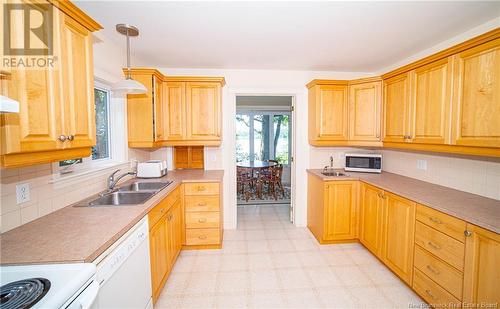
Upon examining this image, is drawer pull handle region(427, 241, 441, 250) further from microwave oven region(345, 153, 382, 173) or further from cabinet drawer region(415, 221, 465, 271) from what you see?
microwave oven region(345, 153, 382, 173)

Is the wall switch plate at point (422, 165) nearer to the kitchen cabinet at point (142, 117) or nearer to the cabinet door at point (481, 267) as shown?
the cabinet door at point (481, 267)

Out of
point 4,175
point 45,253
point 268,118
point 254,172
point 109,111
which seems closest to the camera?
point 45,253

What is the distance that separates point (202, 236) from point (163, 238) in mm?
837

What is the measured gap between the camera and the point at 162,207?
80.1 inches

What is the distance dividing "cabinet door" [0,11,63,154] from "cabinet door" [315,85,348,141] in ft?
9.18

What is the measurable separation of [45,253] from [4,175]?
0.59 meters

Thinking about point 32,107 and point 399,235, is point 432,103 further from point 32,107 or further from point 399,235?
point 32,107

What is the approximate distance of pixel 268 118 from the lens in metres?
6.85

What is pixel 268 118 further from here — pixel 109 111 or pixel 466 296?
pixel 466 296

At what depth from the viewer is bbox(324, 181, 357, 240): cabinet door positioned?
2873 millimetres

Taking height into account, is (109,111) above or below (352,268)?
above

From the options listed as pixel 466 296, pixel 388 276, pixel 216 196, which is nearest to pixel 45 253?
pixel 216 196

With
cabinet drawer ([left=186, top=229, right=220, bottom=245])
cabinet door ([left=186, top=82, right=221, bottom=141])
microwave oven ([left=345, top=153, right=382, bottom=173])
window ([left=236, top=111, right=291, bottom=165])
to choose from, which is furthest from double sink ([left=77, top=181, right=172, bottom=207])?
window ([left=236, top=111, right=291, bottom=165])

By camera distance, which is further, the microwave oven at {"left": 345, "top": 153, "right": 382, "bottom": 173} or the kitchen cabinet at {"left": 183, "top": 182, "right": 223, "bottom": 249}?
the microwave oven at {"left": 345, "top": 153, "right": 382, "bottom": 173}
